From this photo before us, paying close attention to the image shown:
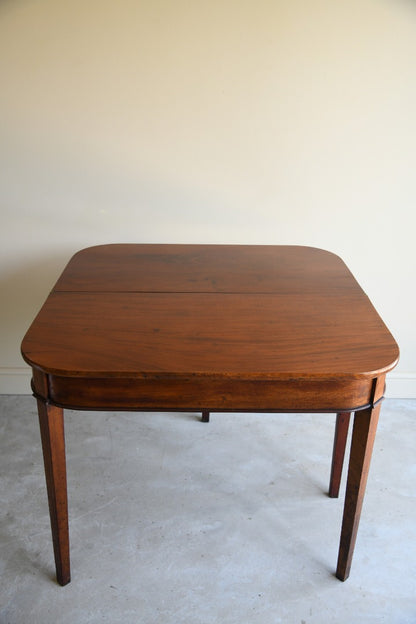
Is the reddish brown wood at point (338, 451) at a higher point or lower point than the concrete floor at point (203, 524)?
higher

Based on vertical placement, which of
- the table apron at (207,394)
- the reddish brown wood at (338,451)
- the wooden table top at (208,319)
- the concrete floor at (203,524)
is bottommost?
the concrete floor at (203,524)

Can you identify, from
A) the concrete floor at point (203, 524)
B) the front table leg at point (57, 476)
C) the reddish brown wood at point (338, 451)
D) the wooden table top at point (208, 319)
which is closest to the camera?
the wooden table top at point (208, 319)

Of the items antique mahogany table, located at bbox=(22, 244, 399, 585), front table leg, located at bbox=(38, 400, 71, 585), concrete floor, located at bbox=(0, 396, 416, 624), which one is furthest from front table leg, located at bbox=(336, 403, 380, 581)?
front table leg, located at bbox=(38, 400, 71, 585)

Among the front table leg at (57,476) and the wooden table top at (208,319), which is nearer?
the wooden table top at (208,319)

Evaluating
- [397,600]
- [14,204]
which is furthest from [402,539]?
[14,204]

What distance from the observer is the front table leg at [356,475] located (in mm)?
1497

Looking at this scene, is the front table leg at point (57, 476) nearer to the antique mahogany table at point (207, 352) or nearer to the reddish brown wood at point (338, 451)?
the antique mahogany table at point (207, 352)

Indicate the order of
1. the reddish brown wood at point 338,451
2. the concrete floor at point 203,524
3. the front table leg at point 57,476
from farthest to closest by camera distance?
the reddish brown wood at point 338,451, the concrete floor at point 203,524, the front table leg at point 57,476

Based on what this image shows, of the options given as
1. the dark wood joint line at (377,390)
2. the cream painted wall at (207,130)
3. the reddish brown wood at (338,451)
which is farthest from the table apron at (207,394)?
the cream painted wall at (207,130)

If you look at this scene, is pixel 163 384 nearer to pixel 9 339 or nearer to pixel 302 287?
pixel 302 287

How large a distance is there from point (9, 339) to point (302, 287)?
136cm

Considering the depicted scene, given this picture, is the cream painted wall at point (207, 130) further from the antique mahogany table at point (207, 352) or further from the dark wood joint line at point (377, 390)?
the dark wood joint line at point (377, 390)

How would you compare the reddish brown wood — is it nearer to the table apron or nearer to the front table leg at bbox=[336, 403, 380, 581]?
the front table leg at bbox=[336, 403, 380, 581]

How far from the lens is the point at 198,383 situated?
1411mm
